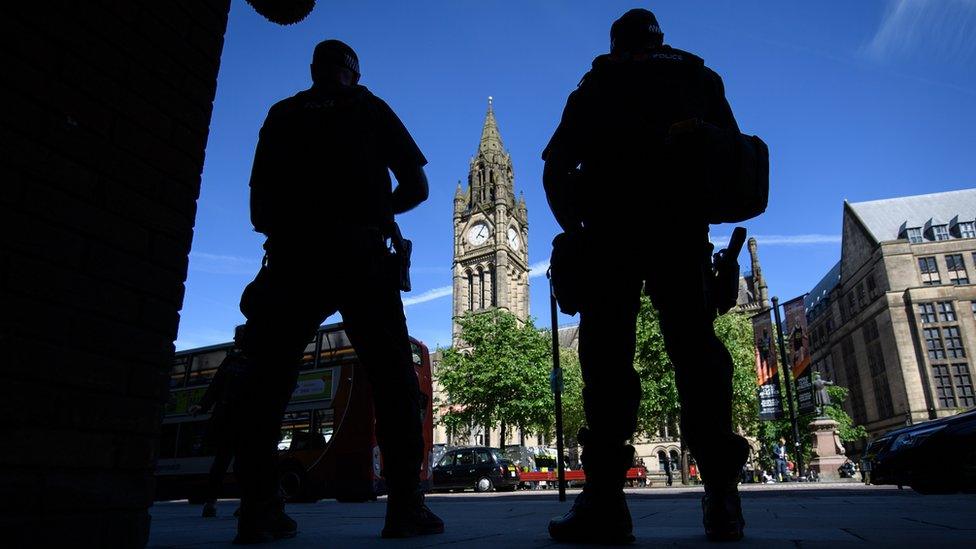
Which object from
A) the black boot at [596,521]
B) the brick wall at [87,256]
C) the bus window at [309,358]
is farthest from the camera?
the bus window at [309,358]

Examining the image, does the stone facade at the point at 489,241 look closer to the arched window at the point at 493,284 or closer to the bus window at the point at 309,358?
the arched window at the point at 493,284

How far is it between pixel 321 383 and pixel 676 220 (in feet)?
39.2

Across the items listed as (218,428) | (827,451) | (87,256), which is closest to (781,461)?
(827,451)

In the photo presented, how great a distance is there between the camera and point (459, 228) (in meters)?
73.7

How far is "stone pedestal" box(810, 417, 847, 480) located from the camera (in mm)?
21141

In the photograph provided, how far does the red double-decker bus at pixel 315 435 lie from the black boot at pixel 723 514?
1095cm

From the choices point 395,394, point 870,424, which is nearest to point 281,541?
point 395,394

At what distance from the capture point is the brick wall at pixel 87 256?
1.49 m

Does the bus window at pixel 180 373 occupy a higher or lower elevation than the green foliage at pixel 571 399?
lower

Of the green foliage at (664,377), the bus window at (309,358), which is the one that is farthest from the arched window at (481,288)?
the bus window at (309,358)

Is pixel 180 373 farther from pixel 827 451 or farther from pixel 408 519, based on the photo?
pixel 827 451

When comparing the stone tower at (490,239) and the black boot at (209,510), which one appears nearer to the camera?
the black boot at (209,510)

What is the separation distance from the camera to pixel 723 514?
7.10ft

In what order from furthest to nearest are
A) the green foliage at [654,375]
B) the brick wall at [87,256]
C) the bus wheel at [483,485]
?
the green foliage at [654,375], the bus wheel at [483,485], the brick wall at [87,256]
